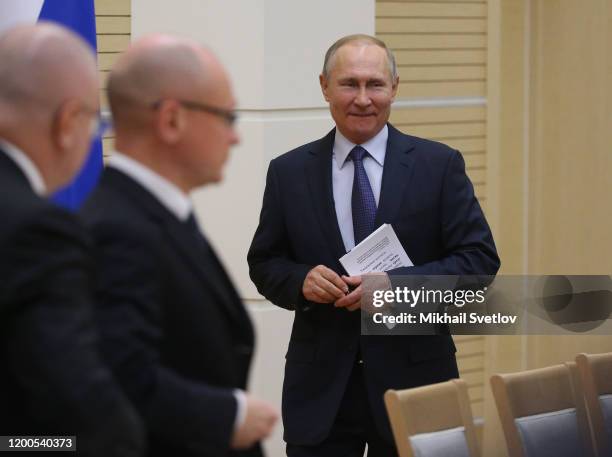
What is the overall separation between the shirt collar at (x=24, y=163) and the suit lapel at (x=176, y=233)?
0.20 m

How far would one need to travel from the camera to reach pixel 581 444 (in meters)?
3.79

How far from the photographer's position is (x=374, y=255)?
3.79 meters

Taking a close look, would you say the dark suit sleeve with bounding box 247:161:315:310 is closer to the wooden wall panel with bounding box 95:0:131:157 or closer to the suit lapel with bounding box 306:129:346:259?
the suit lapel with bounding box 306:129:346:259

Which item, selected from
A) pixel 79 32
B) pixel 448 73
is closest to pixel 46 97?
pixel 79 32

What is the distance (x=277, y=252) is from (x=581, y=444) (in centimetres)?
119

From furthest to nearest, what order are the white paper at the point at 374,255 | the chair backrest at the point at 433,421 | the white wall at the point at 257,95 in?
the white wall at the point at 257,95, the white paper at the point at 374,255, the chair backrest at the point at 433,421

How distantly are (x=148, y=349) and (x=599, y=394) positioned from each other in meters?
2.32

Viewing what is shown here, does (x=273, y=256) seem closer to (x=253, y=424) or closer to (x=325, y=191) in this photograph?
(x=325, y=191)

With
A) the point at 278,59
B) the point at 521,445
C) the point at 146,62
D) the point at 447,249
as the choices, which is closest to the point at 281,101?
the point at 278,59

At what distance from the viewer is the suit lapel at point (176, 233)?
7.09 feet

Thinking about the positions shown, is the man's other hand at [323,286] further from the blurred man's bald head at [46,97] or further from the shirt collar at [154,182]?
the blurred man's bald head at [46,97]

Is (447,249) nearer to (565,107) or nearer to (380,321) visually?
(380,321)

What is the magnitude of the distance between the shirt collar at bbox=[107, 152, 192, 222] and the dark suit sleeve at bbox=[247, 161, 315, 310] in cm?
169

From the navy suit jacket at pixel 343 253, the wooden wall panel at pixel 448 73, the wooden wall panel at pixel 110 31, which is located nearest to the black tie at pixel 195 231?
the navy suit jacket at pixel 343 253
